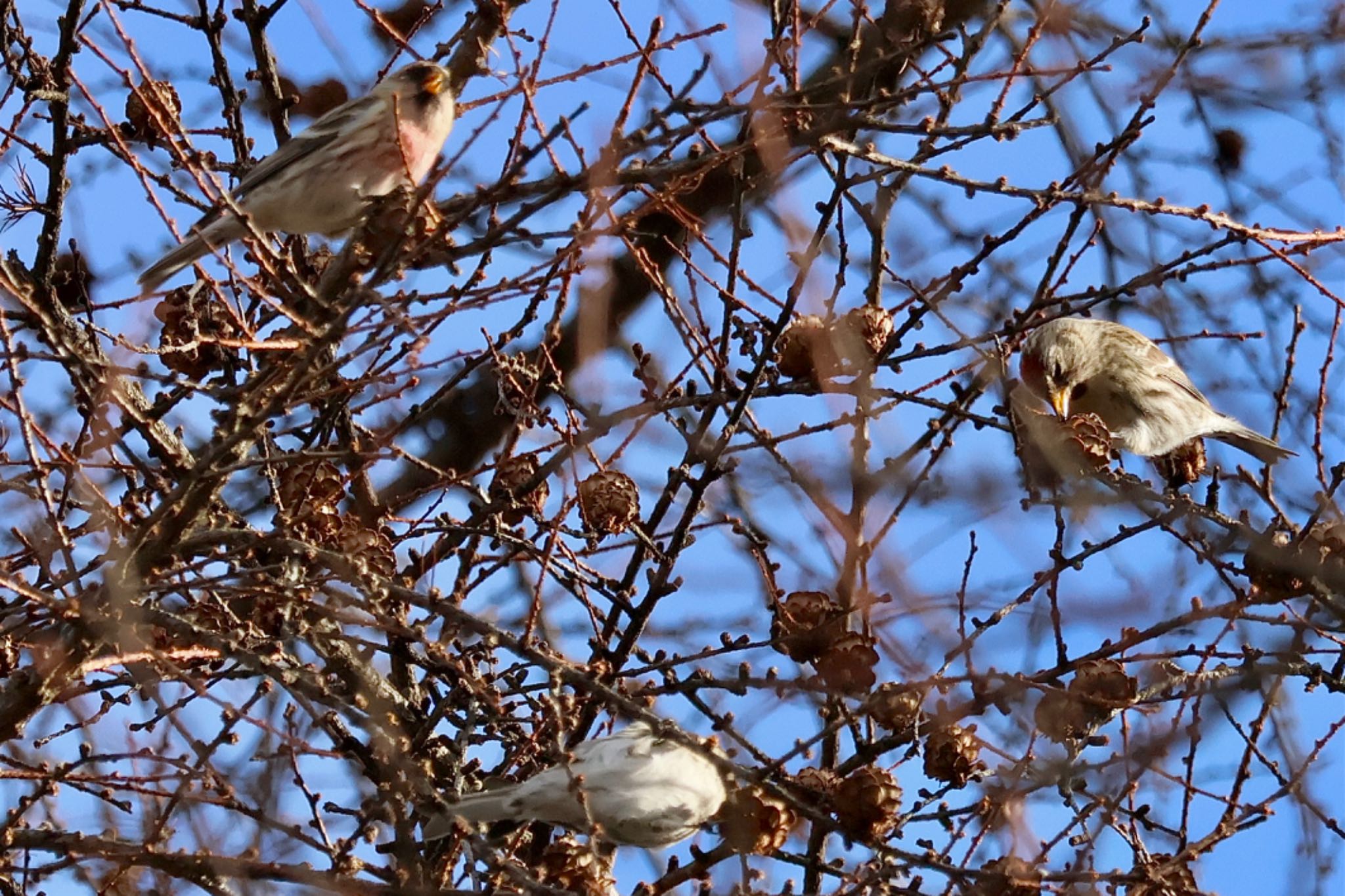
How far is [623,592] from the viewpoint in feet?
11.4

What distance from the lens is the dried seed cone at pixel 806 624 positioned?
323cm

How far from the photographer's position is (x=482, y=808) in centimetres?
332

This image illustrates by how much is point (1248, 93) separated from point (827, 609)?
4276mm

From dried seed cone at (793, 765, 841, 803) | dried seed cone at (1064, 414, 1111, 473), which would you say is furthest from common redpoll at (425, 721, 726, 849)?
dried seed cone at (1064, 414, 1111, 473)

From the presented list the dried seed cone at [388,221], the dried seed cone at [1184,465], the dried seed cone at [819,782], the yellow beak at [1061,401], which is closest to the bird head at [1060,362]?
the yellow beak at [1061,401]

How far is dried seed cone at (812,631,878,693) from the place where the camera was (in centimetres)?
314

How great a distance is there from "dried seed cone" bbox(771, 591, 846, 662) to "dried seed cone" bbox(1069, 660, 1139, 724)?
525 millimetres

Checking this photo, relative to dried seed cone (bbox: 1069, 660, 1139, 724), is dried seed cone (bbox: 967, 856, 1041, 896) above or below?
below

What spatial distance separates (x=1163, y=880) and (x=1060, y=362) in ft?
10.8

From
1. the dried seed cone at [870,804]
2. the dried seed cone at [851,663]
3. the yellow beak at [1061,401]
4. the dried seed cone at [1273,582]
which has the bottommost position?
the dried seed cone at [870,804]

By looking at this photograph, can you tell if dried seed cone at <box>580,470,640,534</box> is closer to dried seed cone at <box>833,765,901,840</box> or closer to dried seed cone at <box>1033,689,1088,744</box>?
dried seed cone at <box>833,765,901,840</box>

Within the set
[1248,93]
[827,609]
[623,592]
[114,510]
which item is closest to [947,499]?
[827,609]

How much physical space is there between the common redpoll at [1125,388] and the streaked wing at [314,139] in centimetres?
285

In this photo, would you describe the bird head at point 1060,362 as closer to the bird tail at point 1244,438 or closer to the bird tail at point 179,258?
the bird tail at point 1244,438
